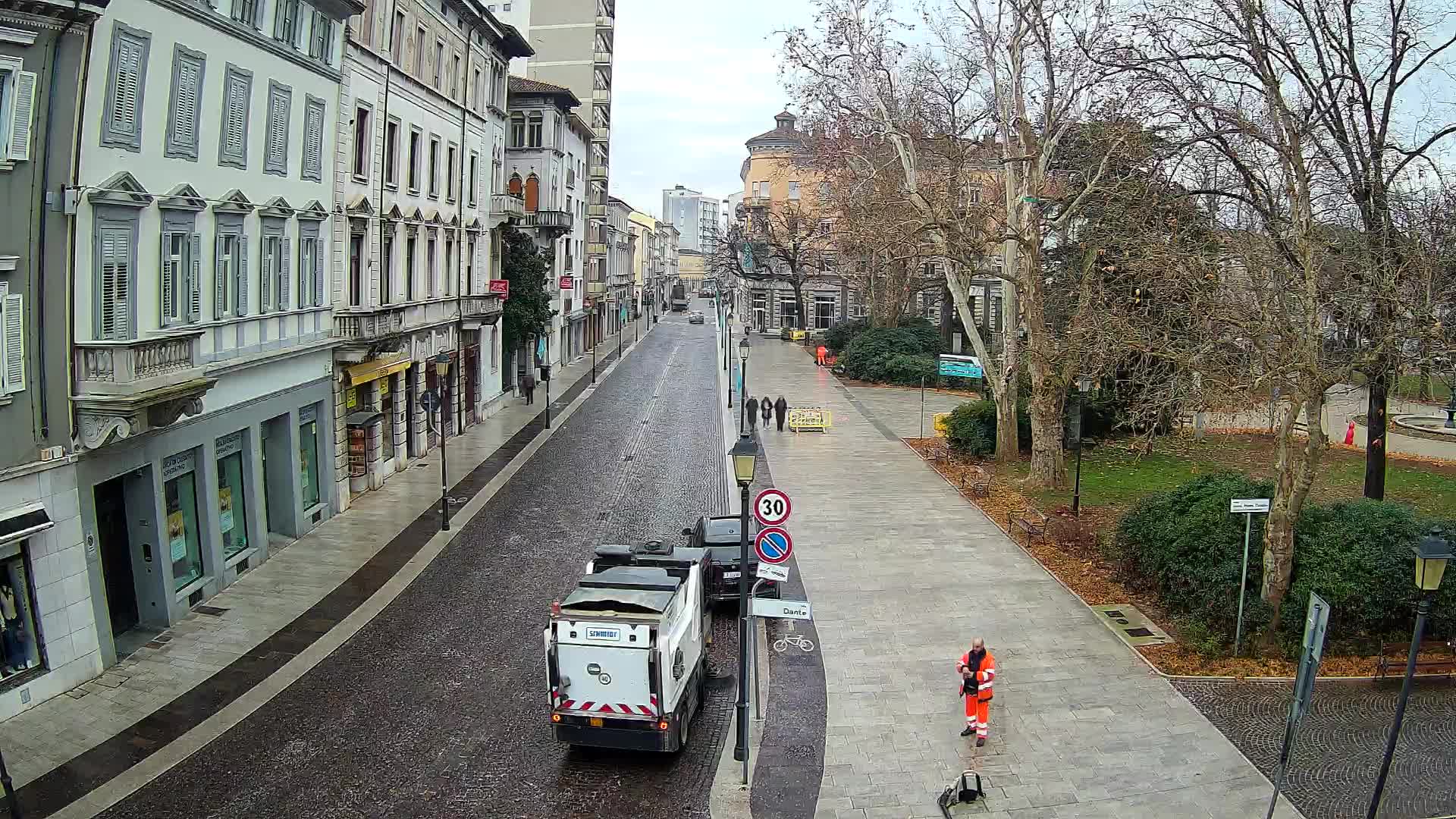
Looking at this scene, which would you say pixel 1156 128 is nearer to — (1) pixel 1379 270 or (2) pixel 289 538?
(1) pixel 1379 270

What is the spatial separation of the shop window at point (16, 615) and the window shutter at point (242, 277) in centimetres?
727

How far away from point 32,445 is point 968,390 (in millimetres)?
44440

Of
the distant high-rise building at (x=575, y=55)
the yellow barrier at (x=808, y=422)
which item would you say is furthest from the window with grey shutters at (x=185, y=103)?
the distant high-rise building at (x=575, y=55)

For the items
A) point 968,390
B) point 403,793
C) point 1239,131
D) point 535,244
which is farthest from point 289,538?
point 968,390

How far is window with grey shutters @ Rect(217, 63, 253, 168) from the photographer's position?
1938cm

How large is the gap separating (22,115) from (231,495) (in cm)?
881

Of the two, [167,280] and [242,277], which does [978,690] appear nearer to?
[167,280]

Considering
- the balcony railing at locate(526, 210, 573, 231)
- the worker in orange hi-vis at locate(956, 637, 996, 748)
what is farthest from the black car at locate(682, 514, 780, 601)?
the balcony railing at locate(526, 210, 573, 231)

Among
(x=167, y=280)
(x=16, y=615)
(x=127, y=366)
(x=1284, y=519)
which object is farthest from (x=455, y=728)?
(x=1284, y=519)

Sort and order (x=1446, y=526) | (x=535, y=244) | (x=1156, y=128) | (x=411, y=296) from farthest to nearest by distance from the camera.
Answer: (x=535, y=244)
(x=411, y=296)
(x=1156, y=128)
(x=1446, y=526)

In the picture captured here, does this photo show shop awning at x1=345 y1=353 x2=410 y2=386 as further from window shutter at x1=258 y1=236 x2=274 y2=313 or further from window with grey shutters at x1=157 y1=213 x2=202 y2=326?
window with grey shutters at x1=157 y1=213 x2=202 y2=326

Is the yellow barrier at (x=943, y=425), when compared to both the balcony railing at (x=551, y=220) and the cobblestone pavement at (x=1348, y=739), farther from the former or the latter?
the balcony railing at (x=551, y=220)

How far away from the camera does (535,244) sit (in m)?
50.5

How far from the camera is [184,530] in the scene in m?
18.8
